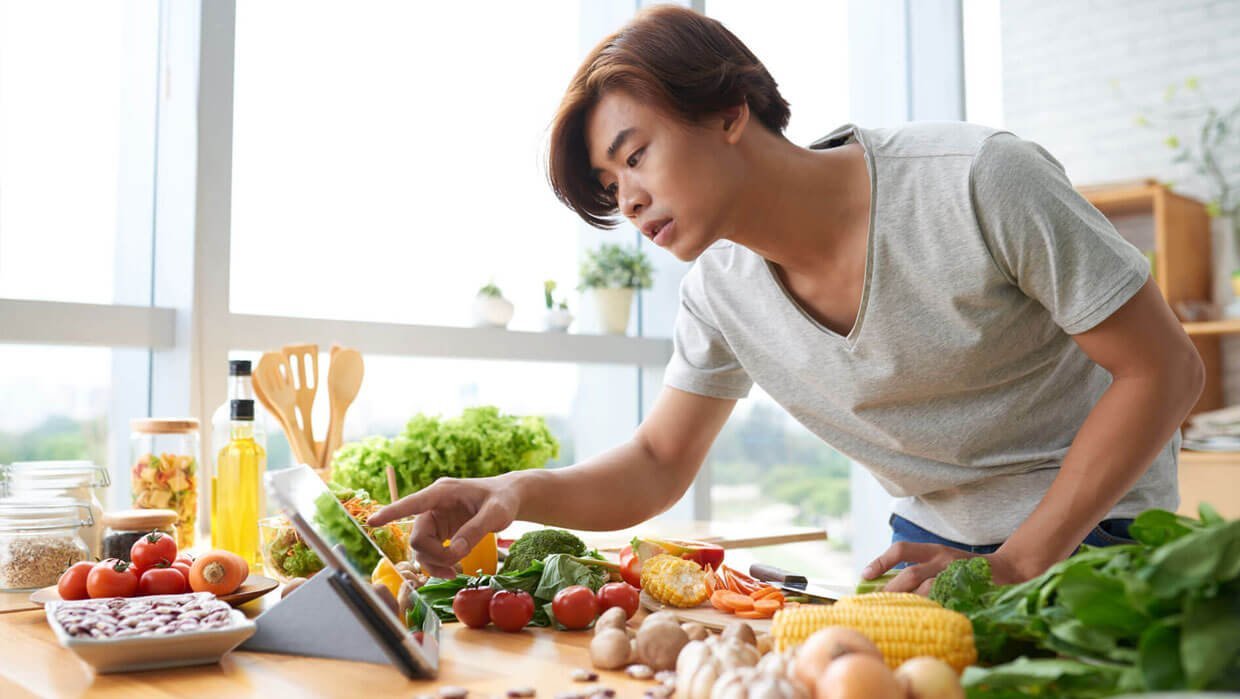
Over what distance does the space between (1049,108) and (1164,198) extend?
0.92 meters

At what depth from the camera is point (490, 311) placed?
3.16m

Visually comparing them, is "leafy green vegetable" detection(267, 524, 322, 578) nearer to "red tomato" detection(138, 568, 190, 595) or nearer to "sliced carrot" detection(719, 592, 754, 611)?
"red tomato" detection(138, 568, 190, 595)

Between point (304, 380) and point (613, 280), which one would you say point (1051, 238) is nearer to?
point (304, 380)

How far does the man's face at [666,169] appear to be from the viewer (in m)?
1.45

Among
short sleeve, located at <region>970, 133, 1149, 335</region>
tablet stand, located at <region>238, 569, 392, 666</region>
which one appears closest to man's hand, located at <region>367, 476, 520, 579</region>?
tablet stand, located at <region>238, 569, 392, 666</region>

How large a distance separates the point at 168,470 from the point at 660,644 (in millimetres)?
1296

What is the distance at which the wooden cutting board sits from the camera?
1.11m

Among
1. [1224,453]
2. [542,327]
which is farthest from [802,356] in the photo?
[1224,453]

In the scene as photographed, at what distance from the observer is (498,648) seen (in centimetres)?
106

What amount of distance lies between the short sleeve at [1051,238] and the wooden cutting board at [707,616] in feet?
1.90

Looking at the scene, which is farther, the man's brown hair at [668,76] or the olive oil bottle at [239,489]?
the olive oil bottle at [239,489]

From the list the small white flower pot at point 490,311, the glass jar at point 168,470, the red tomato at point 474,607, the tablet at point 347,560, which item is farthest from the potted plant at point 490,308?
the tablet at point 347,560

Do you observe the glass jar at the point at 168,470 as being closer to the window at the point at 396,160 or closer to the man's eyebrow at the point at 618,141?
the window at the point at 396,160

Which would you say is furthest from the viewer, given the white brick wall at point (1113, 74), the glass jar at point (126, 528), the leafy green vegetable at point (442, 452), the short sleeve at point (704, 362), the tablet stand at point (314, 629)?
the white brick wall at point (1113, 74)
